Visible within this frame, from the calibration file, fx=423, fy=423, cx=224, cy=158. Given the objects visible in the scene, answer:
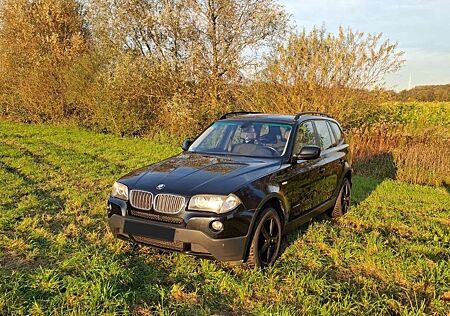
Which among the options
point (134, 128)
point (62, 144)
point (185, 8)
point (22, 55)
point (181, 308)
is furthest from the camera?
Answer: point (22, 55)

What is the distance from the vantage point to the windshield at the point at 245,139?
5469mm

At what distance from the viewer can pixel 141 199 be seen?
14.4 feet

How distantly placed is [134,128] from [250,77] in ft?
20.4

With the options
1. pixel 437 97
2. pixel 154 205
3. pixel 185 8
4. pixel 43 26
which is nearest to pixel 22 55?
pixel 43 26

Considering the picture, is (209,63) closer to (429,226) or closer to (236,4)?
(236,4)

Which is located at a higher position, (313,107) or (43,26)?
(43,26)

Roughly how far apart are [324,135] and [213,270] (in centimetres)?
312

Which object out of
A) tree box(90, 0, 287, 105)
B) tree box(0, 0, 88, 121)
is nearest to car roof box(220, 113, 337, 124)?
tree box(90, 0, 287, 105)

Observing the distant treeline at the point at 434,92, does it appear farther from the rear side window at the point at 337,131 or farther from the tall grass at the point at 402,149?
the rear side window at the point at 337,131

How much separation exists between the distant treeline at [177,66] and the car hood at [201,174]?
26.4 feet

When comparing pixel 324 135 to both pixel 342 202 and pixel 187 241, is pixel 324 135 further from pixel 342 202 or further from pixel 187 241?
pixel 187 241

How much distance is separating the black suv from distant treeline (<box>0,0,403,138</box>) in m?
6.78

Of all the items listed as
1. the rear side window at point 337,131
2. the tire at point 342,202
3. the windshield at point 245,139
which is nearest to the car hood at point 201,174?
the windshield at point 245,139

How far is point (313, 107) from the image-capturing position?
41.6ft
